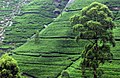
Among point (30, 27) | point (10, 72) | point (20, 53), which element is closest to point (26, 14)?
point (30, 27)

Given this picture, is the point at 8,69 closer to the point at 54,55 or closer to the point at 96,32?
the point at 96,32

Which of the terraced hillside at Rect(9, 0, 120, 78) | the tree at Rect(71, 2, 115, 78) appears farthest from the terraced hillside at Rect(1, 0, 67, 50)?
the tree at Rect(71, 2, 115, 78)

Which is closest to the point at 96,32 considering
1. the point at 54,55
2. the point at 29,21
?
the point at 54,55

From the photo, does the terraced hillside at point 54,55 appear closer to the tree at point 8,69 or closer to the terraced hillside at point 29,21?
the terraced hillside at point 29,21

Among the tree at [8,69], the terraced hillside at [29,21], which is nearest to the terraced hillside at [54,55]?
the terraced hillside at [29,21]

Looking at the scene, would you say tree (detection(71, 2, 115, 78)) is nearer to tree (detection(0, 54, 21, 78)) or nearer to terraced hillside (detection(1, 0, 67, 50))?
tree (detection(0, 54, 21, 78))
